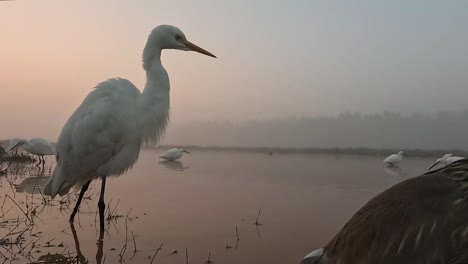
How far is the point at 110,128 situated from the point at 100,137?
17 centimetres

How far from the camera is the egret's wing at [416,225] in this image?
115cm

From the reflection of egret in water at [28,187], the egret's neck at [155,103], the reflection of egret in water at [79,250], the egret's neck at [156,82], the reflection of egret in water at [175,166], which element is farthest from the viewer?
the reflection of egret in water at [175,166]

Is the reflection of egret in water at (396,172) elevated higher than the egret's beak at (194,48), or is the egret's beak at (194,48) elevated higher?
the egret's beak at (194,48)

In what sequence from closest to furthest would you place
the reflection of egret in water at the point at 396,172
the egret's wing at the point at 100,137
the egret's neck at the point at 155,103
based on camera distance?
the egret's wing at the point at 100,137, the egret's neck at the point at 155,103, the reflection of egret in water at the point at 396,172

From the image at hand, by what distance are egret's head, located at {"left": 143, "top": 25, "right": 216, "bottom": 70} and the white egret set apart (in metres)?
4.94

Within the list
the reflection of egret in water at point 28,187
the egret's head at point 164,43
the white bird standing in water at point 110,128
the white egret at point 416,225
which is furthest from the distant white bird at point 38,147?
the white egret at point 416,225

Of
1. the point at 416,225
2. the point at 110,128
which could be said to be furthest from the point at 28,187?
the point at 416,225

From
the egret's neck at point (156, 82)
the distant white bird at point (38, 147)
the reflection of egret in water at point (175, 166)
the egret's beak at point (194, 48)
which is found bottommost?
the reflection of egret in water at point (175, 166)

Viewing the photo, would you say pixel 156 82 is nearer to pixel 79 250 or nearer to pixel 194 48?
pixel 194 48

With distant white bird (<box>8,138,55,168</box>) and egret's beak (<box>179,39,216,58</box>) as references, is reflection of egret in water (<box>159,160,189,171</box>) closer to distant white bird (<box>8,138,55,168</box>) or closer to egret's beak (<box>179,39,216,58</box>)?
distant white bird (<box>8,138,55,168</box>)

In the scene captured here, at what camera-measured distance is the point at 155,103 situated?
5.65m

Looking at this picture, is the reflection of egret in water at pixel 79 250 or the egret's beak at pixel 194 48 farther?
the egret's beak at pixel 194 48

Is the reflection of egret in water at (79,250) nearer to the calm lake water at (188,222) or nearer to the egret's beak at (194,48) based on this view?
the calm lake water at (188,222)

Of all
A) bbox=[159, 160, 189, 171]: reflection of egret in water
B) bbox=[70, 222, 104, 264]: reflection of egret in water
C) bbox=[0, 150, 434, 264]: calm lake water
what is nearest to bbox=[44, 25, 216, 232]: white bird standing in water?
bbox=[0, 150, 434, 264]: calm lake water
